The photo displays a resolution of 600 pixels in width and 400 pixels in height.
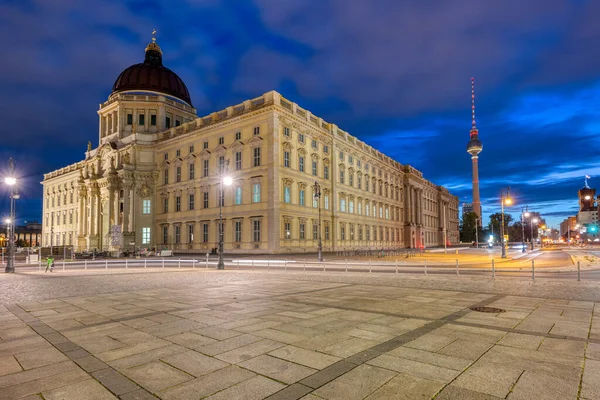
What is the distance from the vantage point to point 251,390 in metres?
5.03

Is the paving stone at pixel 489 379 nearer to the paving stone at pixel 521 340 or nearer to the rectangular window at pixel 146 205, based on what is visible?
the paving stone at pixel 521 340

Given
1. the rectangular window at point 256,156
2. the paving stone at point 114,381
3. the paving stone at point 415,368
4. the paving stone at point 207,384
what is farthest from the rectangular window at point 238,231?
the paving stone at point 207,384

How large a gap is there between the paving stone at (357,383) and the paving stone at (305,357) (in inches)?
21.0

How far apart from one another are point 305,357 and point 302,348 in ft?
1.76

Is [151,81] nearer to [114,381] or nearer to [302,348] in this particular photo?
[302,348]

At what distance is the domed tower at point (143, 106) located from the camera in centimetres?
7100

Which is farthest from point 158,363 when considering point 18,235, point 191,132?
point 18,235

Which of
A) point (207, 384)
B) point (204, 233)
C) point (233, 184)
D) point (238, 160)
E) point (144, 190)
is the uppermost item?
point (238, 160)

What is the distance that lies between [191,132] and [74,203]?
4375 cm

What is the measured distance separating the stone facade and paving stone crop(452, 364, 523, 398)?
3536 cm

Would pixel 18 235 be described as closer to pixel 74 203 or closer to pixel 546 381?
pixel 74 203

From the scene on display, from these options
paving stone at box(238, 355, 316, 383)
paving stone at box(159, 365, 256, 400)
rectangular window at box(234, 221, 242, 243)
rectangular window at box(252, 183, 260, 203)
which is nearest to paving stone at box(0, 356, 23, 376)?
paving stone at box(159, 365, 256, 400)

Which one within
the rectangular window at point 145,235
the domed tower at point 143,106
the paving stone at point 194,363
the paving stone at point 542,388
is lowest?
the paving stone at point 542,388

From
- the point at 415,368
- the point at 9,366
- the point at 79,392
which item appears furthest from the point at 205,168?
the point at 415,368
